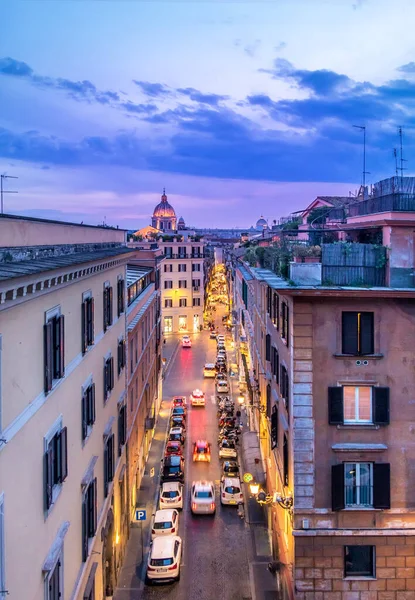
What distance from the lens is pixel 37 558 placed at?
1253 cm

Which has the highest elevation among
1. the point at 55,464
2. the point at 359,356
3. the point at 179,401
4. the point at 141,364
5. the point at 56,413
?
the point at 359,356

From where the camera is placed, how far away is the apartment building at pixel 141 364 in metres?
30.8

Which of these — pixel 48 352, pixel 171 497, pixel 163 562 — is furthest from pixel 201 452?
pixel 48 352

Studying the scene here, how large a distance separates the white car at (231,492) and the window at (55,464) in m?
18.6

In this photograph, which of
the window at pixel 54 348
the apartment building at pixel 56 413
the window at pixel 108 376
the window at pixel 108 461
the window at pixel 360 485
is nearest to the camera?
the apartment building at pixel 56 413

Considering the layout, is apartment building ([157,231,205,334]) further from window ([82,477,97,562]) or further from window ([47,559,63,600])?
window ([47,559,63,600])

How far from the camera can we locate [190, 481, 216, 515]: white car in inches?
1209

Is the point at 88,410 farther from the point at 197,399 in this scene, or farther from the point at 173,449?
the point at 197,399

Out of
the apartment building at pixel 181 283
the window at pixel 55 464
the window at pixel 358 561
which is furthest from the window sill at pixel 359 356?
the apartment building at pixel 181 283

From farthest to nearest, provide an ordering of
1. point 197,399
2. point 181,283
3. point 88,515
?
point 181,283 < point 197,399 < point 88,515

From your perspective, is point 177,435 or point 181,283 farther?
point 181,283

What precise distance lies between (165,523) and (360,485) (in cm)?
1271

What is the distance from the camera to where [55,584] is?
13977 millimetres

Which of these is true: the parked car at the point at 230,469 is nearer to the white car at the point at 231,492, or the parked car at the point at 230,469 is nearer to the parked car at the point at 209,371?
the white car at the point at 231,492
